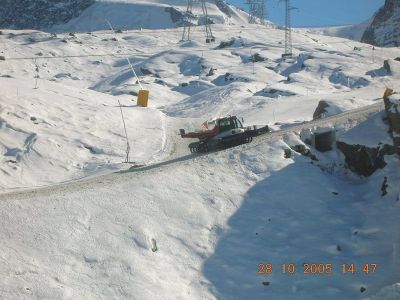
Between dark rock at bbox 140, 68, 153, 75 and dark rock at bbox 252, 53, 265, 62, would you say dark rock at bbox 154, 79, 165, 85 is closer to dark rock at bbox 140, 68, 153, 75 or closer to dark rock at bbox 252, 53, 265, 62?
dark rock at bbox 140, 68, 153, 75

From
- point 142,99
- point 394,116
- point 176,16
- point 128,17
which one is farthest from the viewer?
point 176,16

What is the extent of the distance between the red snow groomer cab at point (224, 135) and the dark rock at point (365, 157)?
4.83 metres

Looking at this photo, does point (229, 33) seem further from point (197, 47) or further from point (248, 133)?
point (248, 133)

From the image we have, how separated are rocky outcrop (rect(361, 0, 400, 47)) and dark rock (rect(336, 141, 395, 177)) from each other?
125 meters

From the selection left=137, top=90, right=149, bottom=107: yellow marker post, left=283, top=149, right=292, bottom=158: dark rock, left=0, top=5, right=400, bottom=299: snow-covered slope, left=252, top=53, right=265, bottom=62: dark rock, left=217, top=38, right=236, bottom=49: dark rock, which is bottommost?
left=252, top=53, right=265, bottom=62: dark rock

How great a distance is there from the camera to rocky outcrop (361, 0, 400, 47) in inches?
5591

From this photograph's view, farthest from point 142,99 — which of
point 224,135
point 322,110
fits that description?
point 224,135

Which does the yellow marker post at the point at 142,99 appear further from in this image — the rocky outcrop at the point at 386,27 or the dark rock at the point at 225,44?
the rocky outcrop at the point at 386,27

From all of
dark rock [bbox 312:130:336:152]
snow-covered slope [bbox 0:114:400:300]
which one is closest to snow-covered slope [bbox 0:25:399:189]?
snow-covered slope [bbox 0:114:400:300]

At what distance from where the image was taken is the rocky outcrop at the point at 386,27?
14200 cm

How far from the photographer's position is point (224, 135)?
23500 mm

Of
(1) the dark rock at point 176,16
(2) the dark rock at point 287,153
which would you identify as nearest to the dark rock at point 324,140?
(2) the dark rock at point 287,153

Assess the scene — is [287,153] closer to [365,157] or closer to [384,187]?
[365,157]

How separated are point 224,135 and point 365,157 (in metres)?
6.81
